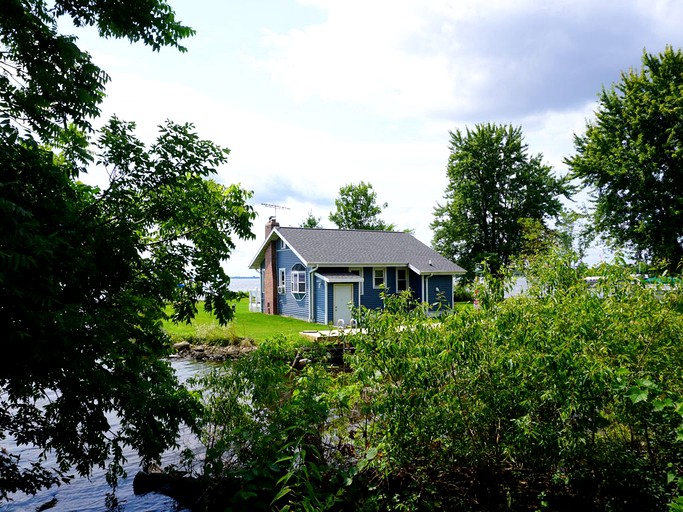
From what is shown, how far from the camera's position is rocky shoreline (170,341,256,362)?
16.3 metres

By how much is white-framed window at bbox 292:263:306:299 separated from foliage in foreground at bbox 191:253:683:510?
20477 millimetres

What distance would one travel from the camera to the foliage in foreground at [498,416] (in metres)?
3.64

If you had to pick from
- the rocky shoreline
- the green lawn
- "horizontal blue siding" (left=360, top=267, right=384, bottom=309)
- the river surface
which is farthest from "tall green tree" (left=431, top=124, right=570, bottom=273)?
the river surface

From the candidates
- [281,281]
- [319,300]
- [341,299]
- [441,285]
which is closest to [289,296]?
[281,281]

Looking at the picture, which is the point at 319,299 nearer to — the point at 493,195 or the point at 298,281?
the point at 298,281

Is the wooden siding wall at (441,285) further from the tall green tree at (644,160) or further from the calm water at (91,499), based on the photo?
the calm water at (91,499)

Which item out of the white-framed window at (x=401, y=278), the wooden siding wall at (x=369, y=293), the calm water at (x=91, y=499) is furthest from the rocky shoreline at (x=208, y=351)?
the white-framed window at (x=401, y=278)

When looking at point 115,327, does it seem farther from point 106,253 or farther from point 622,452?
point 622,452

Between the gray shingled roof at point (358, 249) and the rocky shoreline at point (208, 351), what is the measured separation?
→ 748cm

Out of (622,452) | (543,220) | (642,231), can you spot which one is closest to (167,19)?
(622,452)

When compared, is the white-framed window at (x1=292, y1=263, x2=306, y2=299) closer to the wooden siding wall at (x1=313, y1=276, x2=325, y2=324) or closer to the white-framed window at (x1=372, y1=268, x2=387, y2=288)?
the wooden siding wall at (x1=313, y1=276, x2=325, y2=324)

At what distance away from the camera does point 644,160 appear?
2169 cm

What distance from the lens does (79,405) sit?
4.19m

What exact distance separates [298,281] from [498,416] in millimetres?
21578
